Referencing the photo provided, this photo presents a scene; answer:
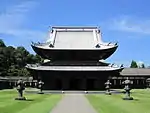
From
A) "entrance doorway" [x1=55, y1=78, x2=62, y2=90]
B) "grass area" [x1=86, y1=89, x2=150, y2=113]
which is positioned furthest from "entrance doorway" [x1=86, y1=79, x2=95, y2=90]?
"grass area" [x1=86, y1=89, x2=150, y2=113]

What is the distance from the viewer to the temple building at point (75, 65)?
228ft

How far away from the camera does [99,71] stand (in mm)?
68812

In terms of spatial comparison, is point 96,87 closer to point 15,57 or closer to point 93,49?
point 93,49

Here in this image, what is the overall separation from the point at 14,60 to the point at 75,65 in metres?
51.0

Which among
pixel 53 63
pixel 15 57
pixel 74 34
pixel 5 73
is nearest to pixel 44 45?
pixel 53 63

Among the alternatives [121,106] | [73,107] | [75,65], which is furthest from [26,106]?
[75,65]

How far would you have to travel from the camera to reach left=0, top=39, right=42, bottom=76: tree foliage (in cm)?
10683

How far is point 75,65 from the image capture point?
71.9 metres

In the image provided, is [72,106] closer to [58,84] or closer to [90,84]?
[58,84]

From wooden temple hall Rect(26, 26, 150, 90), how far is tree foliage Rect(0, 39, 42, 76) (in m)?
31.5

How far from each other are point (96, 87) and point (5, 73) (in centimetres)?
4001

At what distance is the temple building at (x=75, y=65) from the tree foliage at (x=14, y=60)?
3169 cm

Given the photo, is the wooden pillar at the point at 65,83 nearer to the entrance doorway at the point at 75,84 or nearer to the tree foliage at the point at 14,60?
the entrance doorway at the point at 75,84

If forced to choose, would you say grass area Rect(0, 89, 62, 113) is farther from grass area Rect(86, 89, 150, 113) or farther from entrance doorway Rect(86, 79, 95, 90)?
entrance doorway Rect(86, 79, 95, 90)
